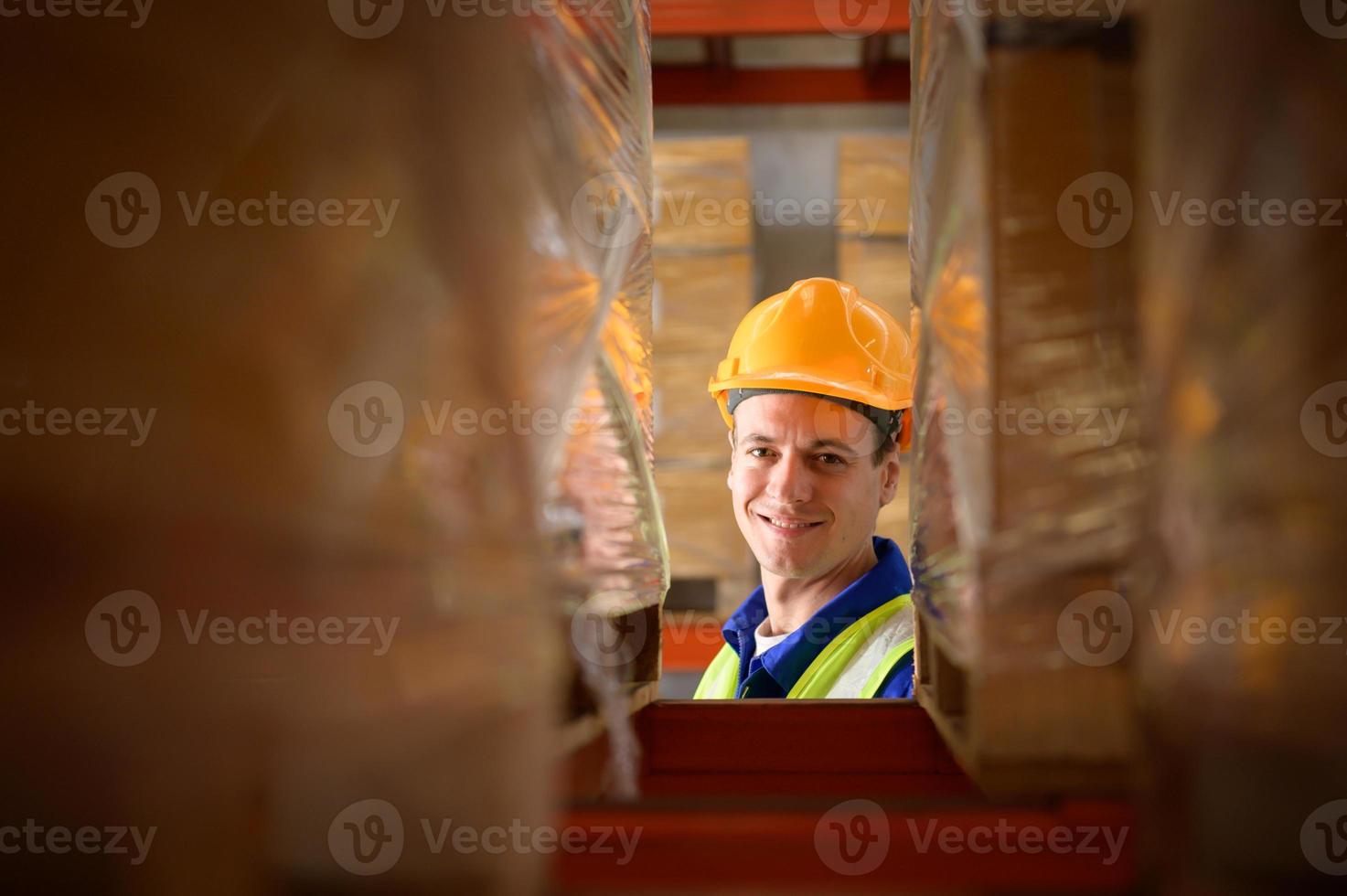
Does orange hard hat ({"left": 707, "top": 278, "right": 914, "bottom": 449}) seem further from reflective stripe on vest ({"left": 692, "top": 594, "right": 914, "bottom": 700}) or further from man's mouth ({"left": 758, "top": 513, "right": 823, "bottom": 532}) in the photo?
reflective stripe on vest ({"left": 692, "top": 594, "right": 914, "bottom": 700})

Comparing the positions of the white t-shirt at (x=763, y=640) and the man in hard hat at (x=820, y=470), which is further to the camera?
the white t-shirt at (x=763, y=640)

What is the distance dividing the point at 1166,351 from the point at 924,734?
899mm

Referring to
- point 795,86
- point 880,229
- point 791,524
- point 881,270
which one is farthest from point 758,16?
point 791,524

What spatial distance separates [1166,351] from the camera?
0.87 meters

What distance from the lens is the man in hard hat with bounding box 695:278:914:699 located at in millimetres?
2750

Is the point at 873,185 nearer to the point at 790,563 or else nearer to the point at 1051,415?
the point at 790,563

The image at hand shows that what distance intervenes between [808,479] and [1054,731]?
1.97m

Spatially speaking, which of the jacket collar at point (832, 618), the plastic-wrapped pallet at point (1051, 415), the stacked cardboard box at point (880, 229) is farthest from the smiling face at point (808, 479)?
the plastic-wrapped pallet at point (1051, 415)

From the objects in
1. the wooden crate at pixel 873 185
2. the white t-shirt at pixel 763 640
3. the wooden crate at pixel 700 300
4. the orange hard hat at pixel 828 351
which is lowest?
the white t-shirt at pixel 763 640

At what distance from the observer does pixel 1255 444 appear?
0.84 m

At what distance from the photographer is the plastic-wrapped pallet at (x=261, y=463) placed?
837 millimetres

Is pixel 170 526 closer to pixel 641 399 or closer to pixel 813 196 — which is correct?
pixel 641 399

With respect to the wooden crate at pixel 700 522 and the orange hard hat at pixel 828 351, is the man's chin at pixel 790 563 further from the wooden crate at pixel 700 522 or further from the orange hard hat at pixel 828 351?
the wooden crate at pixel 700 522

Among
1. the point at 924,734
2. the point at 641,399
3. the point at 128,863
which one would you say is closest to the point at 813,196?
the point at 641,399
